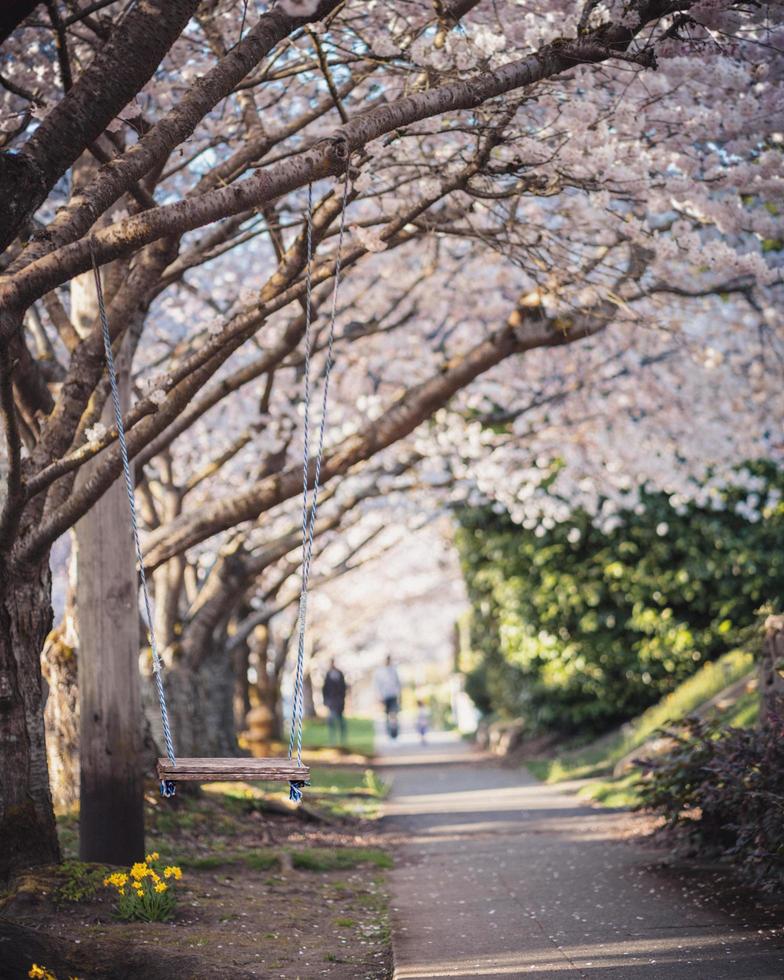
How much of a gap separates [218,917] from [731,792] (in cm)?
314

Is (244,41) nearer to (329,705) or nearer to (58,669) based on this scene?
(58,669)

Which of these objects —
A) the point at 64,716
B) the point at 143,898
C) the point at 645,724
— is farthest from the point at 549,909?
the point at 645,724

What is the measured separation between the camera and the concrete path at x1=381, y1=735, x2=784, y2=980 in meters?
5.36

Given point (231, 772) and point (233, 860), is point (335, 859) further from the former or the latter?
point (231, 772)

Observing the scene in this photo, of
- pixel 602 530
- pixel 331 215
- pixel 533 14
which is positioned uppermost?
pixel 533 14

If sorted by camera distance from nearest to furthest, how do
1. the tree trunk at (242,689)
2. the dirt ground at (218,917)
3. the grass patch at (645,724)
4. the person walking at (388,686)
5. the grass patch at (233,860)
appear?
the dirt ground at (218,917)
the grass patch at (233,860)
the grass patch at (645,724)
the tree trunk at (242,689)
the person walking at (388,686)

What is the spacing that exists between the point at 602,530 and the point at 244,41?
12816 millimetres

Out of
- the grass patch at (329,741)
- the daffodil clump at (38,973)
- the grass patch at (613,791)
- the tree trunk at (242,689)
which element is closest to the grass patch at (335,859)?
the grass patch at (613,791)

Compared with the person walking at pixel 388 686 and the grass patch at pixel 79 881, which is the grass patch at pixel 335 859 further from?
the person walking at pixel 388 686

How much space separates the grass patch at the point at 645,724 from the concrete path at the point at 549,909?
91.0 inches

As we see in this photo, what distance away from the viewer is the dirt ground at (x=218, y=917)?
5168mm

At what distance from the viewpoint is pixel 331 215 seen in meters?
7.29

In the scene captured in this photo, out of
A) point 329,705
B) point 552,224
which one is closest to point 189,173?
point 552,224

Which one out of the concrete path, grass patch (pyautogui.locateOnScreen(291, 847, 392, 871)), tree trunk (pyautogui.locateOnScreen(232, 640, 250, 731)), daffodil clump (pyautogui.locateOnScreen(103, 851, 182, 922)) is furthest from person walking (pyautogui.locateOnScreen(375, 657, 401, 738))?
daffodil clump (pyautogui.locateOnScreen(103, 851, 182, 922))
